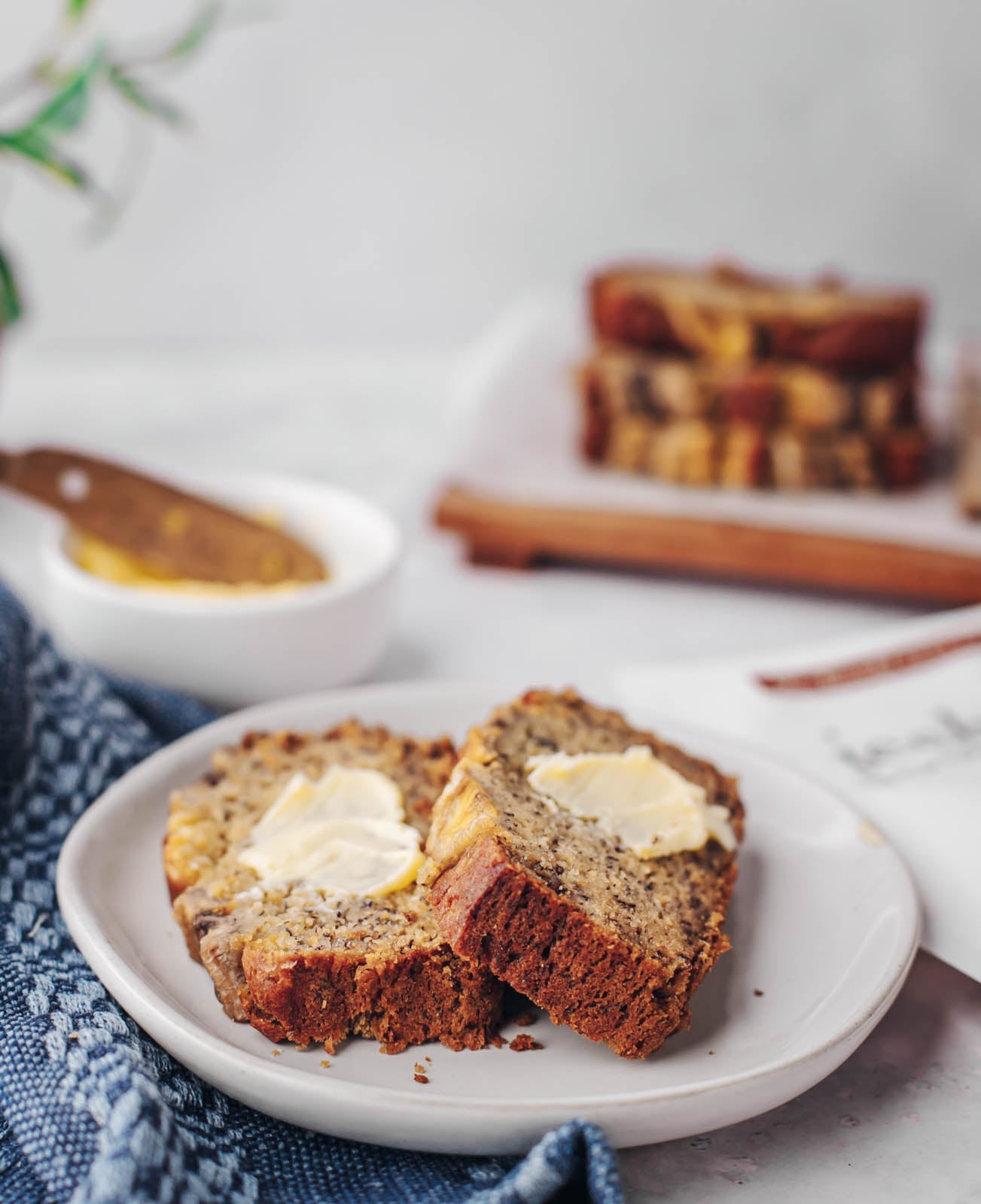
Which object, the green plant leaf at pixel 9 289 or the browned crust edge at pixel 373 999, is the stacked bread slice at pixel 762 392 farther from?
the browned crust edge at pixel 373 999

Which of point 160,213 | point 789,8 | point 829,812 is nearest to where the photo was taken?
point 829,812

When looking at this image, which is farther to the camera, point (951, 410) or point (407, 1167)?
point (951, 410)

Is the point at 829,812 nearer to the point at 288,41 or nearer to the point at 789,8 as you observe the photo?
the point at 789,8

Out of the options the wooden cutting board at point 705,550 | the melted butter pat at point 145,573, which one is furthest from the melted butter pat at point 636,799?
the wooden cutting board at point 705,550

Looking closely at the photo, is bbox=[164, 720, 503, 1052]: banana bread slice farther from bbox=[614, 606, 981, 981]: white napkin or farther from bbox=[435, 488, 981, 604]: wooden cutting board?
bbox=[435, 488, 981, 604]: wooden cutting board

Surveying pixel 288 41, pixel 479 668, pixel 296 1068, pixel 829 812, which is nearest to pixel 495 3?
pixel 288 41

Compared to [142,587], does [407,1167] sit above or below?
below
